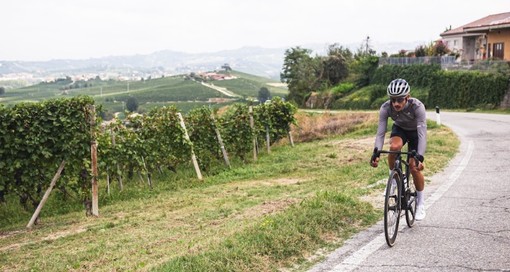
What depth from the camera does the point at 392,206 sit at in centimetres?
627

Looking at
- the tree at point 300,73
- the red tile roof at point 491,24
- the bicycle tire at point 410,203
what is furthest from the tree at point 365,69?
the bicycle tire at point 410,203

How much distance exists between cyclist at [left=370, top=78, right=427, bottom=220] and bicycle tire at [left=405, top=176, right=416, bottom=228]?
0.07m

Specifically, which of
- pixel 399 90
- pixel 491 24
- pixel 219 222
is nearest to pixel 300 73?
pixel 491 24

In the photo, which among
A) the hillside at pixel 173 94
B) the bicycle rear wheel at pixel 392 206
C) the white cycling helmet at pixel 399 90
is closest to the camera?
the bicycle rear wheel at pixel 392 206

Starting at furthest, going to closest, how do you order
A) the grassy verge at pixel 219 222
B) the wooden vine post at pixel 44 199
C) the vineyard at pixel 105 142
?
the vineyard at pixel 105 142
the wooden vine post at pixel 44 199
the grassy verge at pixel 219 222

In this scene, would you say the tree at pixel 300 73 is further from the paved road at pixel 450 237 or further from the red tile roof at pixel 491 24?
the paved road at pixel 450 237

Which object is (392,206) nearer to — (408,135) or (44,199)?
(408,135)

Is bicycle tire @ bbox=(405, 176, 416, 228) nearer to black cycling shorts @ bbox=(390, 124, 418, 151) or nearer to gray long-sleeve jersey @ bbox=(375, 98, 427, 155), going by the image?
black cycling shorts @ bbox=(390, 124, 418, 151)

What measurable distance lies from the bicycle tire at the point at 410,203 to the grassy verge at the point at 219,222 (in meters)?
0.54

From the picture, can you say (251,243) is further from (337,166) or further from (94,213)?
(337,166)

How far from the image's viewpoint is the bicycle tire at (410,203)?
6.78 meters

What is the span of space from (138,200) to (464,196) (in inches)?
301

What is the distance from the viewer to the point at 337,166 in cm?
1492

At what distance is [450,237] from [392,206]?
3.06ft
